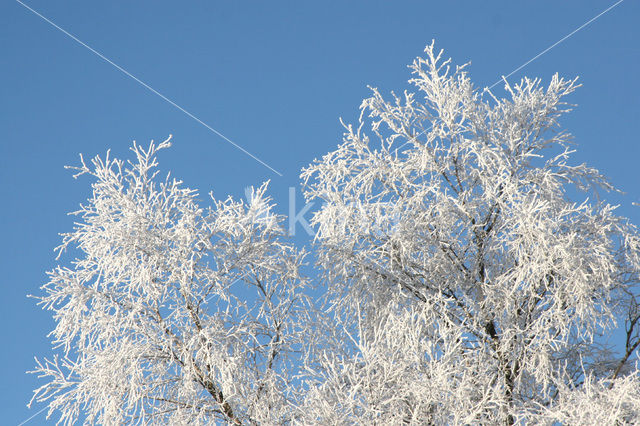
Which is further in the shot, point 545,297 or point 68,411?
point 545,297

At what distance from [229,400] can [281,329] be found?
1.33 meters

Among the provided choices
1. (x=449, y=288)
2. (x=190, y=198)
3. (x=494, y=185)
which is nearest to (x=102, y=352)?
(x=190, y=198)

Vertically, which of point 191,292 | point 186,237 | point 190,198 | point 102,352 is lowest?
point 102,352

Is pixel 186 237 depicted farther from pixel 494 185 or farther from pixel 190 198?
pixel 494 185

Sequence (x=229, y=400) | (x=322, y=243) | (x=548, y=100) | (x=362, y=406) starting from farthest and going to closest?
(x=548, y=100) < (x=322, y=243) < (x=229, y=400) < (x=362, y=406)

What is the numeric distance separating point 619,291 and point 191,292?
602 cm

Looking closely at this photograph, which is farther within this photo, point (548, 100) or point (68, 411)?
point (548, 100)

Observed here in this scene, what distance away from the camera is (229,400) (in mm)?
8609

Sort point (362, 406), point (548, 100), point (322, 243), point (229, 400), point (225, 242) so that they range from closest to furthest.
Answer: point (362, 406) → point (229, 400) → point (225, 242) → point (322, 243) → point (548, 100)

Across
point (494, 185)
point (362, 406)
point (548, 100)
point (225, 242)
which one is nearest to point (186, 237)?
point (225, 242)

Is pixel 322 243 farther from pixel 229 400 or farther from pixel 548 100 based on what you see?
pixel 548 100

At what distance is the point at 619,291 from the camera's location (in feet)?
34.0

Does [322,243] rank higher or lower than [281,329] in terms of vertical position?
higher

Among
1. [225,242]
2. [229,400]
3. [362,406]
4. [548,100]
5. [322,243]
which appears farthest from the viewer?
[548,100]
